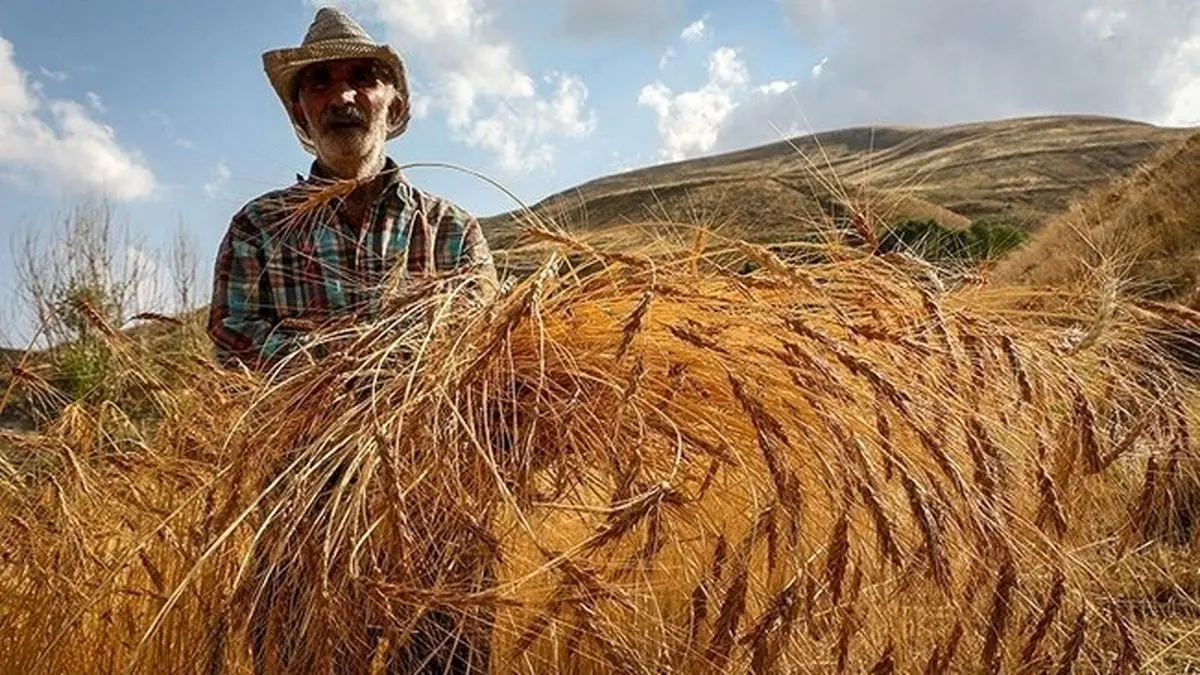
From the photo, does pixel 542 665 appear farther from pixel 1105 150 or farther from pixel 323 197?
pixel 1105 150

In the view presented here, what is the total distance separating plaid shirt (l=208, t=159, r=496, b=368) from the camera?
194 cm

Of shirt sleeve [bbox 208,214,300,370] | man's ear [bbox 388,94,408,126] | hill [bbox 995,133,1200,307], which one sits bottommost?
hill [bbox 995,133,1200,307]

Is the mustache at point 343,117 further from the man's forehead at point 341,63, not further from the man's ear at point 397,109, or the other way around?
the man's ear at point 397,109

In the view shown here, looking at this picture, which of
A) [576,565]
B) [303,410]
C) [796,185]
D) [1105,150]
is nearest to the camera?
[576,565]

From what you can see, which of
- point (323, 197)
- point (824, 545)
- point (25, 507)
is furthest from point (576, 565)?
point (25, 507)

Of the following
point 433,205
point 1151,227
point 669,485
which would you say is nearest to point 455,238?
point 433,205

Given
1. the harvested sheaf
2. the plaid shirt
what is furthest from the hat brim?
the harvested sheaf

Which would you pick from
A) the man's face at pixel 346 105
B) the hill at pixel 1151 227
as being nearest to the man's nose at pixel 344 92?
the man's face at pixel 346 105

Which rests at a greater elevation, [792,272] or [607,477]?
[792,272]

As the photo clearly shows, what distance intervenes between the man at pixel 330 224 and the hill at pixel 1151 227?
15.7 ft

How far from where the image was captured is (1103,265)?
178 cm

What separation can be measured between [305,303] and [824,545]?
3.89 feet

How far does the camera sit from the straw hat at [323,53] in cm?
216

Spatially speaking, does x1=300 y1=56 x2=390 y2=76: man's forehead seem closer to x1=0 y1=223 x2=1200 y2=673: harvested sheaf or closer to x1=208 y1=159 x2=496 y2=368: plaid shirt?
x1=208 y1=159 x2=496 y2=368: plaid shirt
